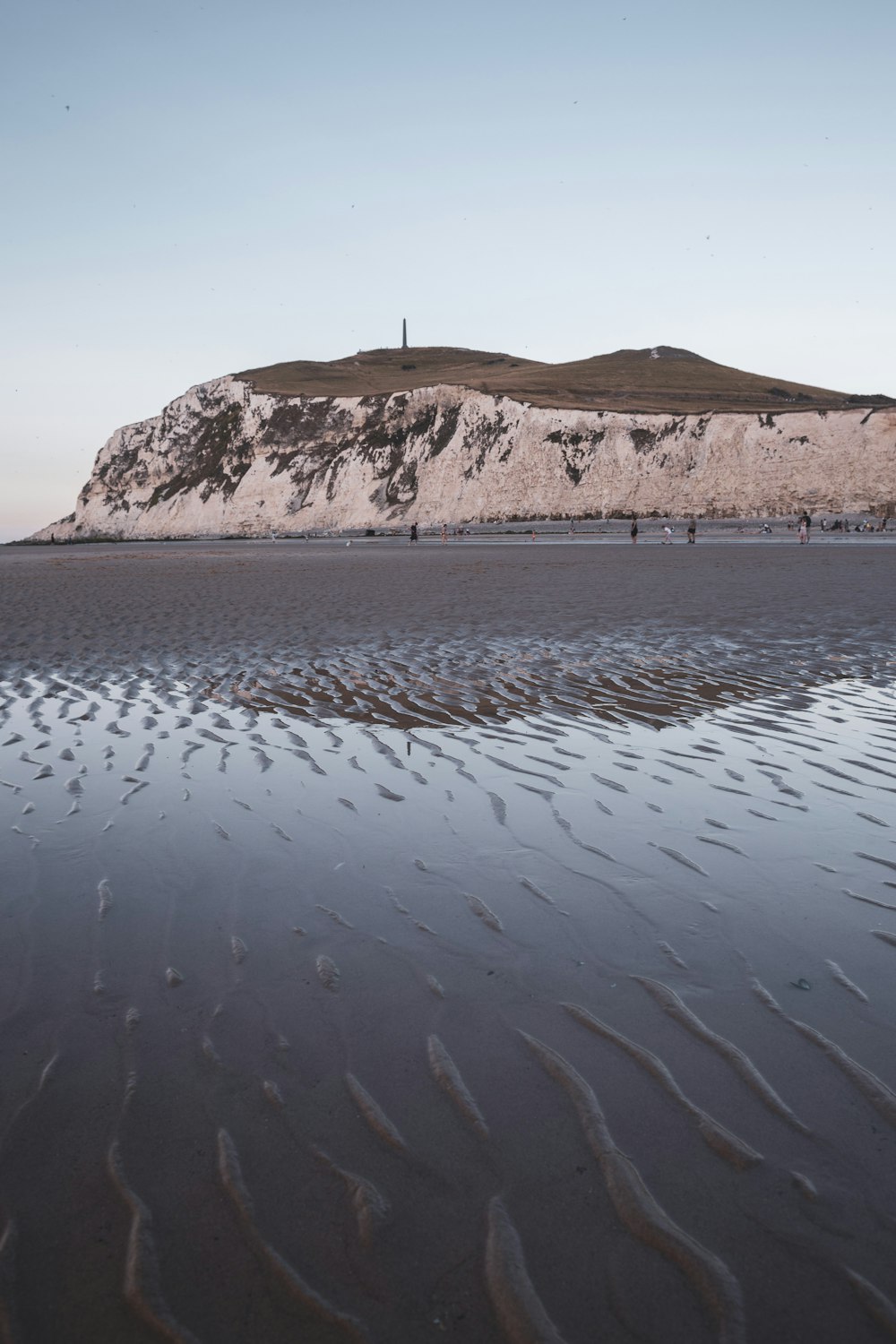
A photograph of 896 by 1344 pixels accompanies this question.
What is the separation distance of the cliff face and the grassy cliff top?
4.49 m

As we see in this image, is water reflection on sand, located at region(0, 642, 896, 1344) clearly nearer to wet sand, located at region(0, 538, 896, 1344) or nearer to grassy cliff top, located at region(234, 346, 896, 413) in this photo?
wet sand, located at region(0, 538, 896, 1344)

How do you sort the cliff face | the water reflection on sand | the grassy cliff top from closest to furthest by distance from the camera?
1. the water reflection on sand
2. the cliff face
3. the grassy cliff top

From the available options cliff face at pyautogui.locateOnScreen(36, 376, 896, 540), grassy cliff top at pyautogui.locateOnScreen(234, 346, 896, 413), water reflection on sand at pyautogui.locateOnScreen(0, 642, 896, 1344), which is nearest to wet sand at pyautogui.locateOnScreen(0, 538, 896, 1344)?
water reflection on sand at pyautogui.locateOnScreen(0, 642, 896, 1344)

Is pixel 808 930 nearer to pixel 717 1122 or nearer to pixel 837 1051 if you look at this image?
pixel 837 1051

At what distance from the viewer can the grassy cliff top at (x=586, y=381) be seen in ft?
388

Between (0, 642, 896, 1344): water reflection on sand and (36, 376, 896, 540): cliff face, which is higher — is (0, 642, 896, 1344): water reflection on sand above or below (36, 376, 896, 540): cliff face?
below

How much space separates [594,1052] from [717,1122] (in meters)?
0.56

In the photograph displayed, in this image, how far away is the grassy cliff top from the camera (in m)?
118

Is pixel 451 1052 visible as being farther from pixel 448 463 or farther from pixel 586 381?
pixel 586 381

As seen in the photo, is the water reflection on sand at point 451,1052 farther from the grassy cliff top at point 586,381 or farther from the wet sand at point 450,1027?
the grassy cliff top at point 586,381

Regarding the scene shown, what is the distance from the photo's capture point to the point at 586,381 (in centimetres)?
14188

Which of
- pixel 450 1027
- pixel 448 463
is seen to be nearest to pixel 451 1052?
pixel 450 1027

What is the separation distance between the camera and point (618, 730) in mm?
8664

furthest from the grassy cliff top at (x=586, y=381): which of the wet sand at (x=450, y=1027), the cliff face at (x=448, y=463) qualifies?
the wet sand at (x=450, y=1027)
